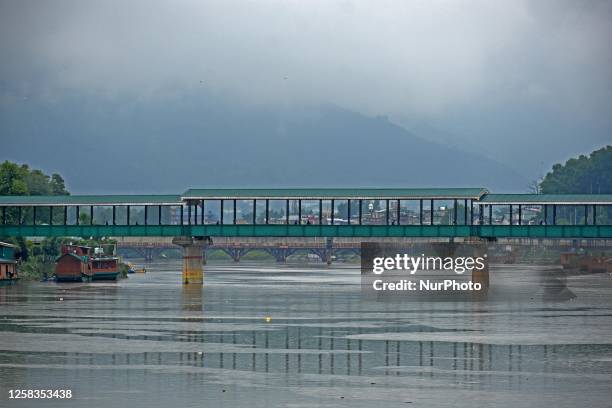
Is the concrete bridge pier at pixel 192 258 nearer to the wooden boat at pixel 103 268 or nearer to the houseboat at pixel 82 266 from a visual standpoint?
the houseboat at pixel 82 266

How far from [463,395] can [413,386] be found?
357 centimetres

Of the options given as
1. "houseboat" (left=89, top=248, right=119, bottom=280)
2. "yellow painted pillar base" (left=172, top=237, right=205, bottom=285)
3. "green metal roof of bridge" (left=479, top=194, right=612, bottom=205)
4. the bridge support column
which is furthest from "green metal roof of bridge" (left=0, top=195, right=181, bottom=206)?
"green metal roof of bridge" (left=479, top=194, right=612, bottom=205)

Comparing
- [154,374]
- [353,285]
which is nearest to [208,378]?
[154,374]

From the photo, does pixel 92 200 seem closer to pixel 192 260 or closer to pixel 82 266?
pixel 82 266

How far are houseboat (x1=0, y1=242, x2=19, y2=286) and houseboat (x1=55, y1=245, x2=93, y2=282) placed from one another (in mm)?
7372

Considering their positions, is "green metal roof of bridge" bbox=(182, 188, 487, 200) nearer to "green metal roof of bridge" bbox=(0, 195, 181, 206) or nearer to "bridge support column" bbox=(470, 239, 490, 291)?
"green metal roof of bridge" bbox=(0, 195, 181, 206)

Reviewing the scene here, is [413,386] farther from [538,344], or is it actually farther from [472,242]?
[472,242]

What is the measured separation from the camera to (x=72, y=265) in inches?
7126

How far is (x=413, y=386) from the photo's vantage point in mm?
61188

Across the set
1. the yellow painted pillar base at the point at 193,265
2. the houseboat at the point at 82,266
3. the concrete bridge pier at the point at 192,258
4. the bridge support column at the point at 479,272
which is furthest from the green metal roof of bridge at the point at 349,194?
the houseboat at the point at 82,266

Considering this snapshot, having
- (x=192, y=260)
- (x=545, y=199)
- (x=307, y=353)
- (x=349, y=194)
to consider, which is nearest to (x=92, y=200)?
(x=192, y=260)

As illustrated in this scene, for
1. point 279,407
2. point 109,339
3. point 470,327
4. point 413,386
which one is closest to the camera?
point 279,407

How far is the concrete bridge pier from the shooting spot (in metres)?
169

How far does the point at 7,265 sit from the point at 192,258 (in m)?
26.2
